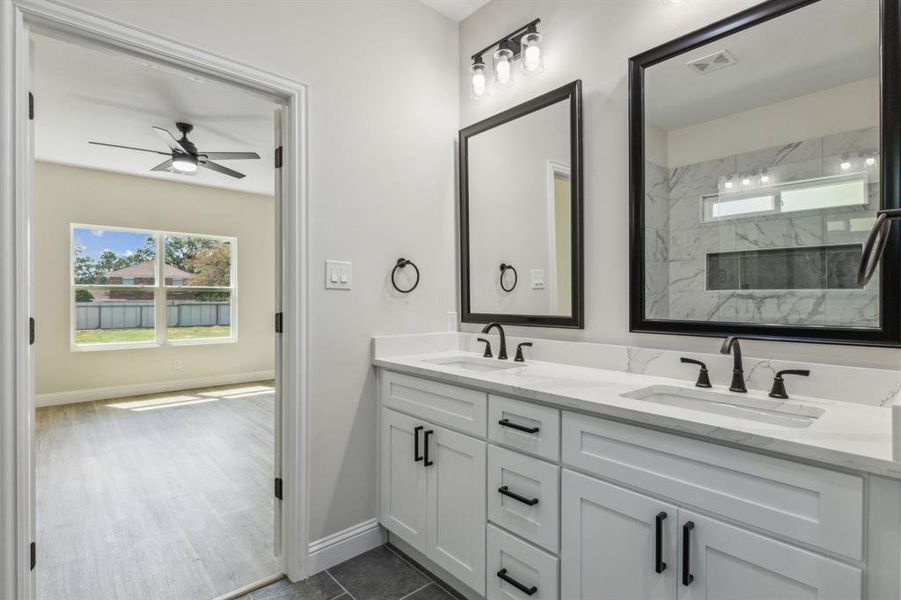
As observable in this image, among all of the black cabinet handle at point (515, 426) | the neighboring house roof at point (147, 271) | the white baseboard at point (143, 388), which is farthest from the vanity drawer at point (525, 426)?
the neighboring house roof at point (147, 271)

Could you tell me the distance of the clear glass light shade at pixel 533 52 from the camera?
6.80 ft

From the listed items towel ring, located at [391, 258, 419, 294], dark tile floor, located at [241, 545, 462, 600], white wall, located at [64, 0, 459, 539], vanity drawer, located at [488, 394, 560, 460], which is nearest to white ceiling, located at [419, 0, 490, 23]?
white wall, located at [64, 0, 459, 539]

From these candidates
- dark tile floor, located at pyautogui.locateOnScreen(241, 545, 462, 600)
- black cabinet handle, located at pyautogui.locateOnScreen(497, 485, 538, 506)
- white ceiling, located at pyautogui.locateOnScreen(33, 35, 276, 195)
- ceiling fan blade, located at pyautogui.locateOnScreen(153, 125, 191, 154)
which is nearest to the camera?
black cabinet handle, located at pyautogui.locateOnScreen(497, 485, 538, 506)

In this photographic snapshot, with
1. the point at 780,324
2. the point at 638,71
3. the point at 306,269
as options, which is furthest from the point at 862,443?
the point at 306,269

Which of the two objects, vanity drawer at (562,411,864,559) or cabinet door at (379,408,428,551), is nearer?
vanity drawer at (562,411,864,559)

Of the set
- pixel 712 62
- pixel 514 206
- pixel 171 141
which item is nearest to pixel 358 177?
pixel 514 206

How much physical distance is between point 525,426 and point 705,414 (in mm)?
536

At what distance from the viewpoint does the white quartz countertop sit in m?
0.89

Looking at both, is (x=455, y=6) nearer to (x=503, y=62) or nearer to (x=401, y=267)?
(x=503, y=62)

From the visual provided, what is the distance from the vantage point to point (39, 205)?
189 inches

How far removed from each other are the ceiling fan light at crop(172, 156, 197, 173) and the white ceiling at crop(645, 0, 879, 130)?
3.78 metres

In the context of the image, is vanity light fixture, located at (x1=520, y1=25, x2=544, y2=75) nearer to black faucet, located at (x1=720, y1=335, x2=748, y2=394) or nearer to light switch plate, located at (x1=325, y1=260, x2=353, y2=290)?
light switch plate, located at (x1=325, y1=260, x2=353, y2=290)

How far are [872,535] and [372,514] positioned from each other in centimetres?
183

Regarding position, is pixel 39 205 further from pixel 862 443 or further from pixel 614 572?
pixel 862 443
